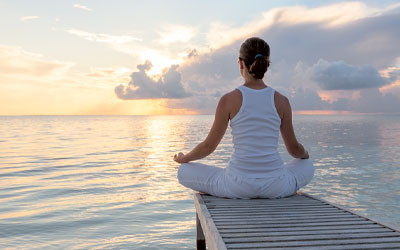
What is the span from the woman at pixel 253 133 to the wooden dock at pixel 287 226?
0.23m

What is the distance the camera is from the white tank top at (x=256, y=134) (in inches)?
162

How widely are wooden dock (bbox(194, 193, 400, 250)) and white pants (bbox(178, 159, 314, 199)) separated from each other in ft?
0.35

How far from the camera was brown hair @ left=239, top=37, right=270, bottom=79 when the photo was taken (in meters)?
3.94

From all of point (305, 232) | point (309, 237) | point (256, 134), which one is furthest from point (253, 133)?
point (309, 237)

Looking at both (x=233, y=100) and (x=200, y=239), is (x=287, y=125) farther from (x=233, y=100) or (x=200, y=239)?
(x=200, y=239)

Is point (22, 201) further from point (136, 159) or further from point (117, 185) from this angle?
point (136, 159)

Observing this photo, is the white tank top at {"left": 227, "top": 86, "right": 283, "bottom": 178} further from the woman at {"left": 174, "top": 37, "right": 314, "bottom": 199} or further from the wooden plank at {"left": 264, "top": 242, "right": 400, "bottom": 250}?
the wooden plank at {"left": 264, "top": 242, "right": 400, "bottom": 250}

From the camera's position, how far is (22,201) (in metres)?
10.7

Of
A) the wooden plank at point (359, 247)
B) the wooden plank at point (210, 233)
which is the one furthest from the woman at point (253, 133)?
the wooden plank at point (359, 247)

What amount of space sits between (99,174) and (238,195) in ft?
39.5

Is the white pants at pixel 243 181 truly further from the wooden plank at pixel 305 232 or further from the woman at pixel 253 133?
the wooden plank at pixel 305 232

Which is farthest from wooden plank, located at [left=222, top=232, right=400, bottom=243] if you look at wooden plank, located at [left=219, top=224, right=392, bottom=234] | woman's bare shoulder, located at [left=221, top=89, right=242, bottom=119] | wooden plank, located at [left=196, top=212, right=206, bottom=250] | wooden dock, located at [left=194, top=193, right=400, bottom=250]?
wooden plank, located at [left=196, top=212, right=206, bottom=250]

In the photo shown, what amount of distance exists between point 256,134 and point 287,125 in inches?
18.7

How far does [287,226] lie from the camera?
3.41 m
